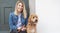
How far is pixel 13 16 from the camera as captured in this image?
2.86 metres

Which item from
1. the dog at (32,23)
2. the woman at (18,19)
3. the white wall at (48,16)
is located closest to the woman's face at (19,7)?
the woman at (18,19)

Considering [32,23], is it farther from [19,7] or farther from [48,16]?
[48,16]

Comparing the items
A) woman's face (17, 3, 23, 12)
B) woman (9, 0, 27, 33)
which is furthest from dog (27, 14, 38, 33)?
woman's face (17, 3, 23, 12)

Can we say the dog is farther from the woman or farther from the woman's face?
the woman's face

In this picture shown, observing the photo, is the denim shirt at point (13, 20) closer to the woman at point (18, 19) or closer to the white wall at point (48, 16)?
the woman at point (18, 19)

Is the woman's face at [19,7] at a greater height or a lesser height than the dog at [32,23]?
greater

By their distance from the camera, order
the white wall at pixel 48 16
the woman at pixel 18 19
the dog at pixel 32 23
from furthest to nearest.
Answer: the white wall at pixel 48 16
the woman at pixel 18 19
the dog at pixel 32 23

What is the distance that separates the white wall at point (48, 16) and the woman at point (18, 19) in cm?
35

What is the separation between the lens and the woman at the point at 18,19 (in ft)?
9.26

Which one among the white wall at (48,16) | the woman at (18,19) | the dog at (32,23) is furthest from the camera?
the white wall at (48,16)

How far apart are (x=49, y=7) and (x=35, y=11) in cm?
31

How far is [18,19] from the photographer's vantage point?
289 centimetres

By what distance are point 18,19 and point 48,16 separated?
0.66m

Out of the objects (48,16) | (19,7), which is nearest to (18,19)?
(19,7)
